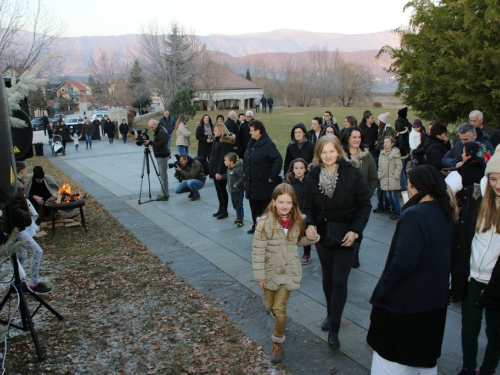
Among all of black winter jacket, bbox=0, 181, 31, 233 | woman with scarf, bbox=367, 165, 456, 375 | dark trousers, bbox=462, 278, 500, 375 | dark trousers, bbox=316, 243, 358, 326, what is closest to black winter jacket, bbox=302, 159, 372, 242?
dark trousers, bbox=316, 243, 358, 326

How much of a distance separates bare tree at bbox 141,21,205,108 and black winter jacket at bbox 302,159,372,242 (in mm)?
42446

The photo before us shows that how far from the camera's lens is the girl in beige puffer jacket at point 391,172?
8445 mm

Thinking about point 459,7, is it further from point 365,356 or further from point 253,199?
point 365,356

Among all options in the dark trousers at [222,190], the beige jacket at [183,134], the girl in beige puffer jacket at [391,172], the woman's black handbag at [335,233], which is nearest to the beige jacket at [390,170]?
the girl in beige puffer jacket at [391,172]

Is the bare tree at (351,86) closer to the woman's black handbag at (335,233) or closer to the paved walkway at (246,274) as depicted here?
the paved walkway at (246,274)

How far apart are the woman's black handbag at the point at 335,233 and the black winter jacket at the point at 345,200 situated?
0.06 metres

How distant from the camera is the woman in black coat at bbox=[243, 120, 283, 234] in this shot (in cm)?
713

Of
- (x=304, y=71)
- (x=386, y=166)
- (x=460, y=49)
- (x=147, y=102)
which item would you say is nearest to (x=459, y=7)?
(x=460, y=49)

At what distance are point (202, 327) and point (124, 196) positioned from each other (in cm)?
792

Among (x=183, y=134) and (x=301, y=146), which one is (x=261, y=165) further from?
(x=183, y=134)

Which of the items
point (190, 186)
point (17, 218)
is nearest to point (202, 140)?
point (190, 186)

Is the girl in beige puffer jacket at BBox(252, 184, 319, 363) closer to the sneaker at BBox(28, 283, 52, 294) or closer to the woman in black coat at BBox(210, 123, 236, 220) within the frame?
the sneaker at BBox(28, 283, 52, 294)

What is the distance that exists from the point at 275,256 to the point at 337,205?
755mm

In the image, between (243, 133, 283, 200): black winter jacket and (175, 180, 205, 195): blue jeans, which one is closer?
(243, 133, 283, 200): black winter jacket
